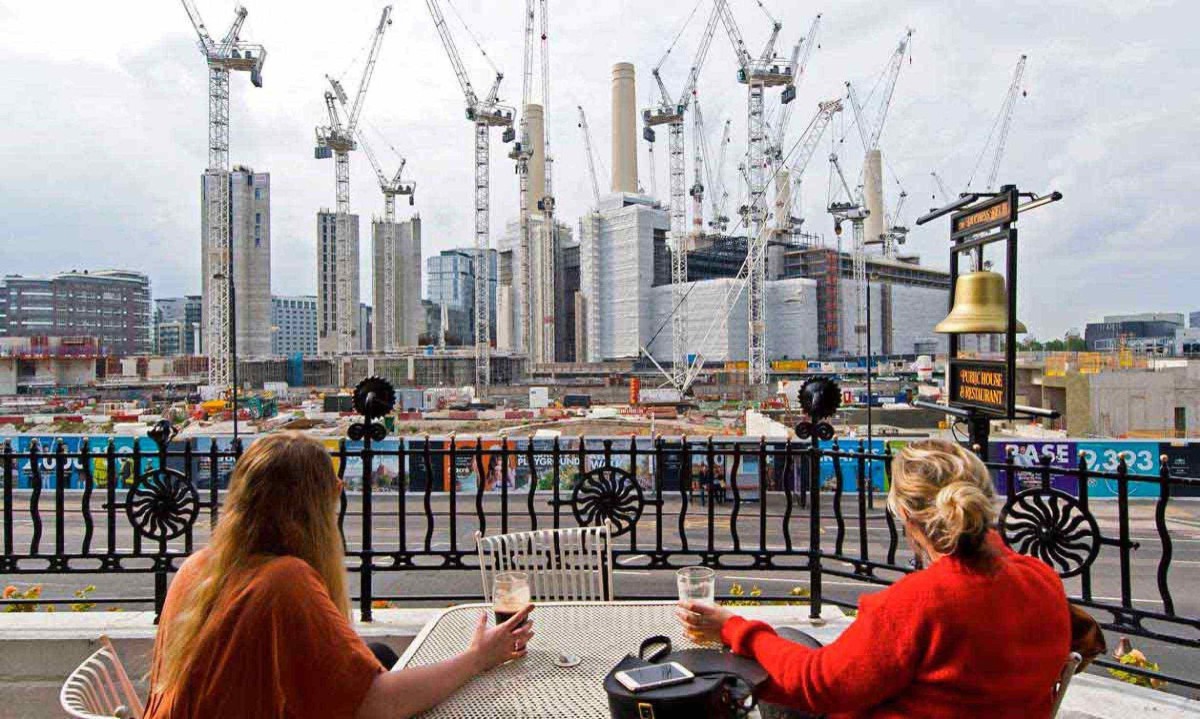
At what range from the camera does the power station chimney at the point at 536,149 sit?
124750mm

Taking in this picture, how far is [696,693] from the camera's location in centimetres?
168

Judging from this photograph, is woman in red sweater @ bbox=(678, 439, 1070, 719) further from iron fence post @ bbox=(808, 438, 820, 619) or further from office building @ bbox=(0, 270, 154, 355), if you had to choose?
office building @ bbox=(0, 270, 154, 355)

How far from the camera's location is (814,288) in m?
103

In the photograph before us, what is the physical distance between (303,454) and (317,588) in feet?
1.16

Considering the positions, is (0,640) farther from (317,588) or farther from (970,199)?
(970,199)

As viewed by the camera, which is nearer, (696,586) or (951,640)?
(951,640)

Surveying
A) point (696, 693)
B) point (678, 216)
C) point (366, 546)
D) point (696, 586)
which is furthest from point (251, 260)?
point (696, 693)

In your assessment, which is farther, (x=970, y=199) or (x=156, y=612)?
(x=970, y=199)

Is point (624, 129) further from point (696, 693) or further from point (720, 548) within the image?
point (696, 693)

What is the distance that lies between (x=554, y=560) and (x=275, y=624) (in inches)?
69.3

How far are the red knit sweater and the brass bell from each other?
9.98 feet

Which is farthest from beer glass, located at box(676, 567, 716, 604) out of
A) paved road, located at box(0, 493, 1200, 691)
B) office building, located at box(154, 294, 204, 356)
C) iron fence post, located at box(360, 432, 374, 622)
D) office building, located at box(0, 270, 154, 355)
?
office building, located at box(154, 294, 204, 356)

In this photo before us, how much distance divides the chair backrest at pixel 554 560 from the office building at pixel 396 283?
383 ft

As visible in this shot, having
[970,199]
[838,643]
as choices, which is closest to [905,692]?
[838,643]
